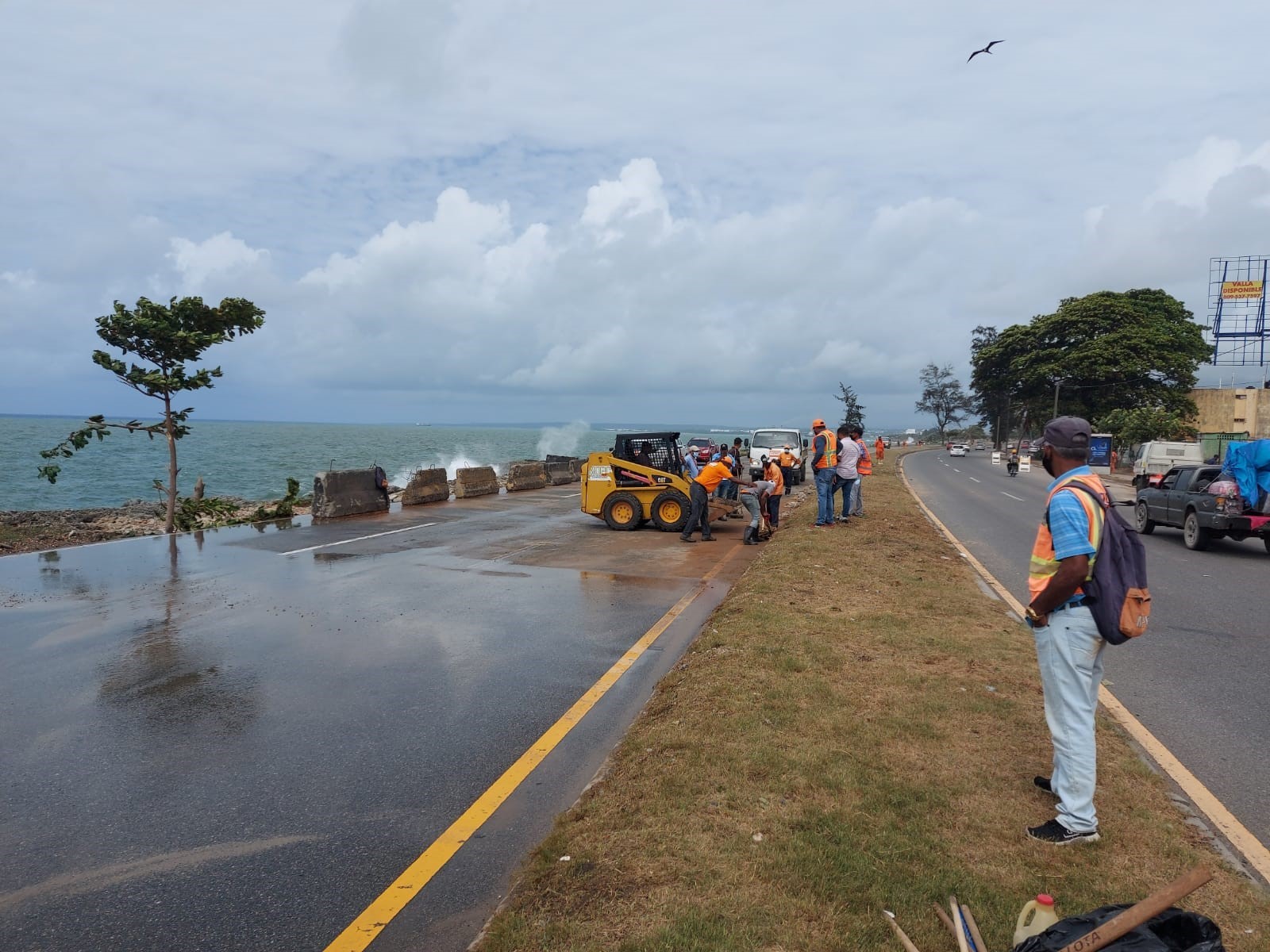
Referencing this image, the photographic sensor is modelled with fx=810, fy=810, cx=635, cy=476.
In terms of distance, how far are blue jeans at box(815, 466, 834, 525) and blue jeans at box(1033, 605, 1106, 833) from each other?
36.3 ft

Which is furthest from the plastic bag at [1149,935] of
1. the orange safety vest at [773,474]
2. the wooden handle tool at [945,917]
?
A: the orange safety vest at [773,474]

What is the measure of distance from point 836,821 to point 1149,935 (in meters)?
1.53

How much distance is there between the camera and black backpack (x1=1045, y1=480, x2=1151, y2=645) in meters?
3.71

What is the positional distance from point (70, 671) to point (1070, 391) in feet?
226

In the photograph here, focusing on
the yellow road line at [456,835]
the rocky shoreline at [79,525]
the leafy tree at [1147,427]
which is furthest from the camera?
the leafy tree at [1147,427]

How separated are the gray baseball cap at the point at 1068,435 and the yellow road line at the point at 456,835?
3431 mm

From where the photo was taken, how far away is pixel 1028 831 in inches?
151

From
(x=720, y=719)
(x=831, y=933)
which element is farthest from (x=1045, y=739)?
(x=831, y=933)

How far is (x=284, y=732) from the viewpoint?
545 centimetres

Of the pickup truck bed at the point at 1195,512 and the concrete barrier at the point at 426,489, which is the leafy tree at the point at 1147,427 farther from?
the concrete barrier at the point at 426,489

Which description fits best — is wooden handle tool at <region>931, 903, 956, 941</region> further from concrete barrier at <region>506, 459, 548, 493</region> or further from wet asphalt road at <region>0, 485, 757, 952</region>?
concrete barrier at <region>506, 459, 548, 493</region>

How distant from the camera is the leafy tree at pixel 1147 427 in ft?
156

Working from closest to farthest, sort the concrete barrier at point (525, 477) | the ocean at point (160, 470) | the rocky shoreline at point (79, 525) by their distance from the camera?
the rocky shoreline at point (79, 525)
the concrete barrier at point (525, 477)
the ocean at point (160, 470)

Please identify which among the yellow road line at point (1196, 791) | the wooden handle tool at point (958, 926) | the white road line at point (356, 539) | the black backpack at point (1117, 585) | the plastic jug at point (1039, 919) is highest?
the black backpack at point (1117, 585)
